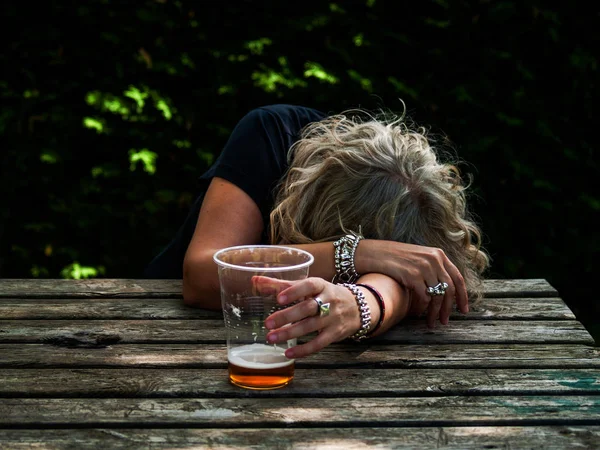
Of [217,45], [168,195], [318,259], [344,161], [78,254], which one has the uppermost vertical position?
[217,45]

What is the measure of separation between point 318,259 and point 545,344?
652 mm

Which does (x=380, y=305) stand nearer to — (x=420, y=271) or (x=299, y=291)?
(x=420, y=271)

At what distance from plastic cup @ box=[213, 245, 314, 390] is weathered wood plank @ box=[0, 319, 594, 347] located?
1.13 ft

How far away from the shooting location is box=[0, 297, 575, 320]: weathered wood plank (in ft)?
6.66

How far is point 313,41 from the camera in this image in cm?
417

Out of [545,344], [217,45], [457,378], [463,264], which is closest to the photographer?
[457,378]

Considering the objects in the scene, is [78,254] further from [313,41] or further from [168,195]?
[313,41]

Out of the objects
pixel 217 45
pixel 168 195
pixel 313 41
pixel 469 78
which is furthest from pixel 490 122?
pixel 168 195

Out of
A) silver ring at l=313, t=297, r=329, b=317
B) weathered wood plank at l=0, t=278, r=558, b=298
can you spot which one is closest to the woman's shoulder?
weathered wood plank at l=0, t=278, r=558, b=298

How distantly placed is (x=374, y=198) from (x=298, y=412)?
0.84 m

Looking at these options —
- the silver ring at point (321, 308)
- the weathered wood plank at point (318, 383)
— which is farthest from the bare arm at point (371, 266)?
the silver ring at point (321, 308)

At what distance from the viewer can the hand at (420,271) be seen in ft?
6.53

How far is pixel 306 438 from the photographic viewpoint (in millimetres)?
1284

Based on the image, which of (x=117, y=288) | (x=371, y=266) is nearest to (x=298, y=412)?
(x=371, y=266)
